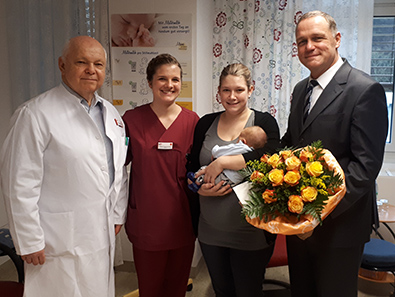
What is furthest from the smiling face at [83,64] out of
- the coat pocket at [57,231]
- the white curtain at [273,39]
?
the white curtain at [273,39]

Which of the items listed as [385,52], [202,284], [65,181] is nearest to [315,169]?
[65,181]

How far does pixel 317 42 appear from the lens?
5.70 feet

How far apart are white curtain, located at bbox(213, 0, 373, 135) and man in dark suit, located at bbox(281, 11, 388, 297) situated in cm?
174

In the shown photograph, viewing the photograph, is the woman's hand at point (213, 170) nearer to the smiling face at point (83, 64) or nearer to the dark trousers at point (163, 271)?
the dark trousers at point (163, 271)

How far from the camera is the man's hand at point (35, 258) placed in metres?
1.71

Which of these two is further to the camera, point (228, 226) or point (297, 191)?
point (228, 226)

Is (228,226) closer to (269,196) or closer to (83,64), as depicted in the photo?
(269,196)

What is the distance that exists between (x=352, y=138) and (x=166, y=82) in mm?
959

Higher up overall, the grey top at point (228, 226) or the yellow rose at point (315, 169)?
the yellow rose at point (315, 169)

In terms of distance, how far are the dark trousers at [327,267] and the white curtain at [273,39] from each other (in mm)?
1864

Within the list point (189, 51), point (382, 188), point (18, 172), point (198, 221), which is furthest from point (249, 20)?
point (18, 172)

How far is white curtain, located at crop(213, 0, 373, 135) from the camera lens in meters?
3.35

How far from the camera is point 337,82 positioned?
1.72m

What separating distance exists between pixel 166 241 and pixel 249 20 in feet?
7.37
